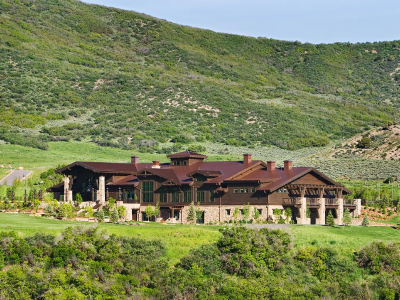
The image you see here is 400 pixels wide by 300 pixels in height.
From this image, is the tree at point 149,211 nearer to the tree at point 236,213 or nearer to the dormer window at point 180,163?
the tree at point 236,213

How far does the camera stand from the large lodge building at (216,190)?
54844 millimetres

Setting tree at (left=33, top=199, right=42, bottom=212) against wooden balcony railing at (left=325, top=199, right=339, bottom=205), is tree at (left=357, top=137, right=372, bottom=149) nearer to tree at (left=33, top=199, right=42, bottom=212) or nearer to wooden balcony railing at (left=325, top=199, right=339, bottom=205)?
wooden balcony railing at (left=325, top=199, right=339, bottom=205)

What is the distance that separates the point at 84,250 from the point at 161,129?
3409 inches

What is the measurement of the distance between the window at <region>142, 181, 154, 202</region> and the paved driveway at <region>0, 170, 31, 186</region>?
21794 millimetres

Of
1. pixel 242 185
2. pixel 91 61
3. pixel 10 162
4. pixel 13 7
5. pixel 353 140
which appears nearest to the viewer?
pixel 242 185

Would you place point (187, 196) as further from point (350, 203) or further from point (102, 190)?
point (350, 203)

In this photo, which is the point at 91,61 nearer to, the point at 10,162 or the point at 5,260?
the point at 10,162

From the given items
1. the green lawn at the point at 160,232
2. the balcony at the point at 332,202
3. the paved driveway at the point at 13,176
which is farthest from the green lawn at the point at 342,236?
the paved driveway at the point at 13,176

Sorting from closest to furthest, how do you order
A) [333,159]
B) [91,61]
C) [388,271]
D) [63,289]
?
[63,289], [388,271], [333,159], [91,61]

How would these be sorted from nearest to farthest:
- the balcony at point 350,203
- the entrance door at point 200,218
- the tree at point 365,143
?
1. the entrance door at point 200,218
2. the balcony at point 350,203
3. the tree at point 365,143

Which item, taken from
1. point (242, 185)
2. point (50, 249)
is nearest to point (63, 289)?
point (50, 249)

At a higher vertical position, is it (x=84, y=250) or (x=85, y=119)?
(x=85, y=119)

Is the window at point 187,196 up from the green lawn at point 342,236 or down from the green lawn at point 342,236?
up

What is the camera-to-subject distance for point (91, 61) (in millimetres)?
163500
